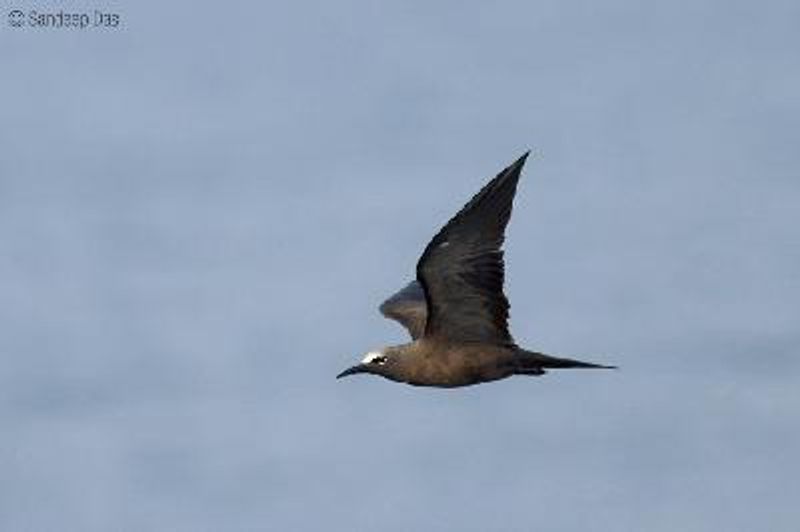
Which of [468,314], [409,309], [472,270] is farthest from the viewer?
[409,309]

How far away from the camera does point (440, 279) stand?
104 ft

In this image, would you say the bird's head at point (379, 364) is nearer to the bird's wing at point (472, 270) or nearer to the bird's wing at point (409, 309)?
the bird's wing at point (472, 270)

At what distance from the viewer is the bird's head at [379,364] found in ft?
110

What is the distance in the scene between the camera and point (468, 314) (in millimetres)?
32375

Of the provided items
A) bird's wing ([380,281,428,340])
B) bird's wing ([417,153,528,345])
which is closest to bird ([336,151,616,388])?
bird's wing ([417,153,528,345])

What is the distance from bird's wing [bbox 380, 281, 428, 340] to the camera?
37562 millimetres

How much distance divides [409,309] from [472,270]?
6839mm

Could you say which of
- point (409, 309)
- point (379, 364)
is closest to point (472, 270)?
point (379, 364)

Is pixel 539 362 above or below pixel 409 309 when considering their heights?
below

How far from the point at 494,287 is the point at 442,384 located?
8.17ft

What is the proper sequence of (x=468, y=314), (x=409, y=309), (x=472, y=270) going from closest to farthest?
1. (x=472, y=270)
2. (x=468, y=314)
3. (x=409, y=309)

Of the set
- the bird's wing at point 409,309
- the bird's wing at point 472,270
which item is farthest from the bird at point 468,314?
the bird's wing at point 409,309

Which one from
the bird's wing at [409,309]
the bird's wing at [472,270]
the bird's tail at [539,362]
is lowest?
the bird's tail at [539,362]

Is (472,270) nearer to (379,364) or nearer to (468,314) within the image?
(468,314)
